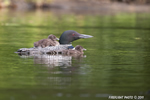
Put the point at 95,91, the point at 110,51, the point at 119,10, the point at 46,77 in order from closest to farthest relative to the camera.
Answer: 1. the point at 95,91
2. the point at 46,77
3. the point at 110,51
4. the point at 119,10

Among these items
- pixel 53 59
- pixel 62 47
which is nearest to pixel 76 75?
pixel 53 59

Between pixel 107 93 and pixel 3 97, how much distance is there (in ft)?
5.40

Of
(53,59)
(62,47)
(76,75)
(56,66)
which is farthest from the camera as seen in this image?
(62,47)

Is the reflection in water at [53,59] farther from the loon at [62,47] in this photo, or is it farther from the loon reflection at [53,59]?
the loon at [62,47]

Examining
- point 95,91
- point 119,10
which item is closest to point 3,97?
point 95,91

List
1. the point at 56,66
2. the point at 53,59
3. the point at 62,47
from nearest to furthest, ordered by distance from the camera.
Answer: the point at 56,66, the point at 53,59, the point at 62,47

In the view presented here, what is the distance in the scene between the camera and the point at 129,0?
46.4 meters

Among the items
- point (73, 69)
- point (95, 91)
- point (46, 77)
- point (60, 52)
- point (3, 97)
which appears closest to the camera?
point (3, 97)

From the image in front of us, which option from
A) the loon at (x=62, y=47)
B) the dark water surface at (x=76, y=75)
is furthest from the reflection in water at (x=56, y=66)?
the loon at (x=62, y=47)

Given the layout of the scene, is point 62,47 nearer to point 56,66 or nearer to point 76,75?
point 56,66

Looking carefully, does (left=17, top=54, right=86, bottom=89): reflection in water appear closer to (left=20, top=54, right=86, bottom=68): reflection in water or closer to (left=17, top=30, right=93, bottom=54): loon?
(left=20, top=54, right=86, bottom=68): reflection in water

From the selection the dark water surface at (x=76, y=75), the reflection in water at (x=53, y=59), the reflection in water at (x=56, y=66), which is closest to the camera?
the dark water surface at (x=76, y=75)

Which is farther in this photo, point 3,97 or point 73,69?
point 73,69

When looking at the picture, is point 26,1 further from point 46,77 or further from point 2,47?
point 46,77
